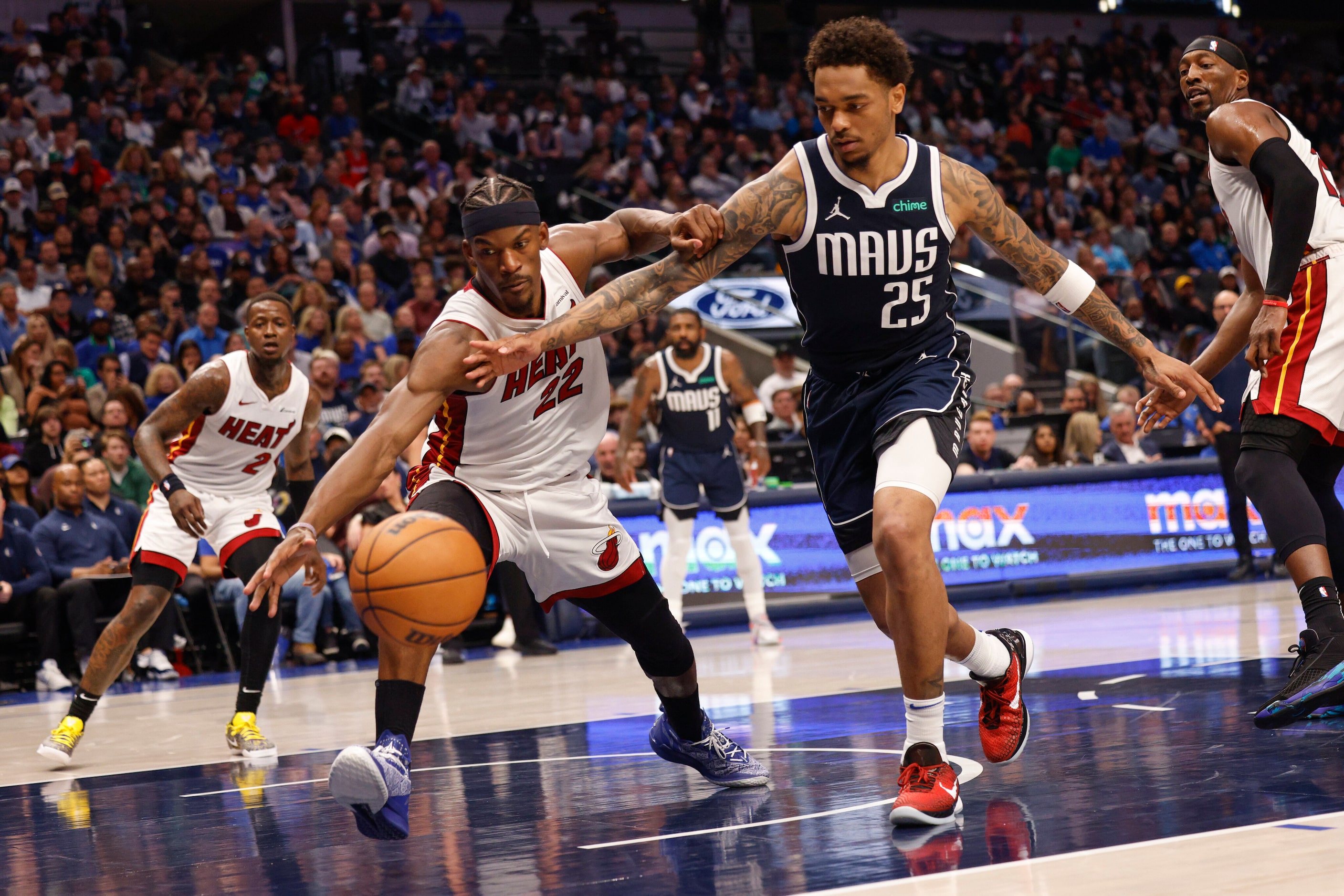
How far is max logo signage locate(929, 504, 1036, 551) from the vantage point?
11547 millimetres

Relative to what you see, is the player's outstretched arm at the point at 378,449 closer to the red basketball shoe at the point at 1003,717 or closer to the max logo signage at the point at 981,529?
the red basketball shoe at the point at 1003,717

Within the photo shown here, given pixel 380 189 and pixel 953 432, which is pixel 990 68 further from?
pixel 953 432

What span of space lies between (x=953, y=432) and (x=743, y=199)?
0.89 meters

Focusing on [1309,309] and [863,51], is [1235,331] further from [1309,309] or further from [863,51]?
[863,51]

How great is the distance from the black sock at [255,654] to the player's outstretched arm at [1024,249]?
369 cm

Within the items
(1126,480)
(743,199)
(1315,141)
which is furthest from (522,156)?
(743,199)

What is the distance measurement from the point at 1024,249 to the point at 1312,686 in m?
1.64

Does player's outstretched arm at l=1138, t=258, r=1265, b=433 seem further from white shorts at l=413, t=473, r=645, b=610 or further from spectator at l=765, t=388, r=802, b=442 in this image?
spectator at l=765, t=388, r=802, b=442

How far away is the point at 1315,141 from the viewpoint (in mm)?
23125

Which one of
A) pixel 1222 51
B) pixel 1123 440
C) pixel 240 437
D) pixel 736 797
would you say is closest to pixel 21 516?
pixel 240 437

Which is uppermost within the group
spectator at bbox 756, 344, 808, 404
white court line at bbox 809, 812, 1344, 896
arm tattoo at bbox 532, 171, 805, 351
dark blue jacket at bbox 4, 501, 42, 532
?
arm tattoo at bbox 532, 171, 805, 351

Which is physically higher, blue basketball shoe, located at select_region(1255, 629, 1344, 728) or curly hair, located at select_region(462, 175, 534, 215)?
curly hair, located at select_region(462, 175, 534, 215)

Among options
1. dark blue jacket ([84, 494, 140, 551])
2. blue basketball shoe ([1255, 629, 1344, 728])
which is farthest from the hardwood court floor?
dark blue jacket ([84, 494, 140, 551])

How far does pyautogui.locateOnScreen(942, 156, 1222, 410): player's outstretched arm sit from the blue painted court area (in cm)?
116
